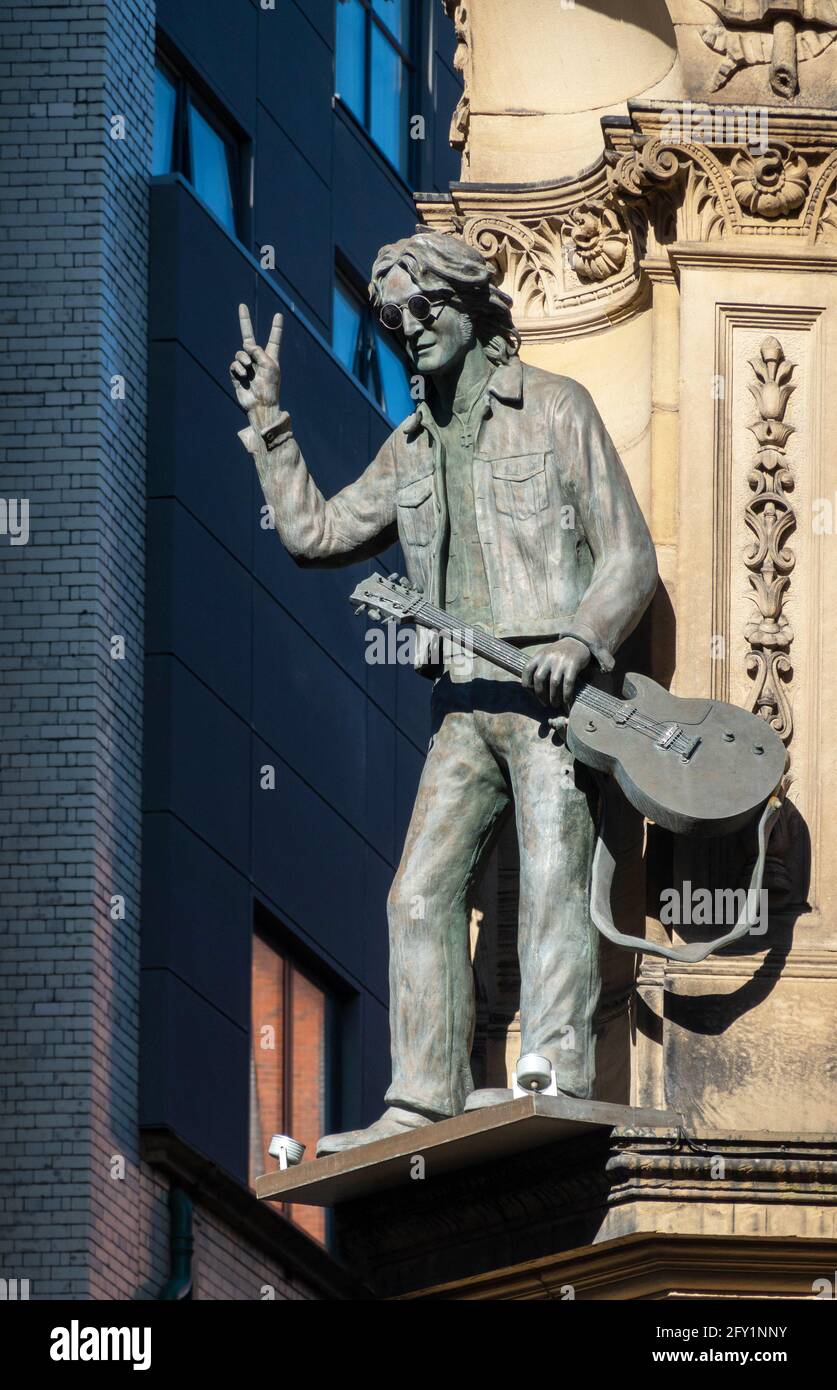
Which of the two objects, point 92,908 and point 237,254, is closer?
point 92,908

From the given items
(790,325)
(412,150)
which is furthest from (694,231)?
(412,150)

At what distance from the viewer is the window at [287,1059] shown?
1204 inches

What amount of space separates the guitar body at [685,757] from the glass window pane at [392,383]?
2391cm

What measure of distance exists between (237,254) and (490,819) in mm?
18631

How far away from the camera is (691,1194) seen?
40.8ft

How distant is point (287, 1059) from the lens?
31547 millimetres

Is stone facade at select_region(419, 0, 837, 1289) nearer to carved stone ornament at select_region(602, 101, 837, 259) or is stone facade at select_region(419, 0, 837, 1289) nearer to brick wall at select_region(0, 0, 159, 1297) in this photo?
carved stone ornament at select_region(602, 101, 837, 259)

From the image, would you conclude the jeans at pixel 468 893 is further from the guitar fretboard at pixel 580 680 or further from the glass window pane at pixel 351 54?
the glass window pane at pixel 351 54

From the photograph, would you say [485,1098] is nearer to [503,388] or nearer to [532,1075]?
[532,1075]

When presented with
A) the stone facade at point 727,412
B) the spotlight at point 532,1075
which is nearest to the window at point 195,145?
the stone facade at point 727,412

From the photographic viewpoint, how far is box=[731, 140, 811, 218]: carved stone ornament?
14.2m

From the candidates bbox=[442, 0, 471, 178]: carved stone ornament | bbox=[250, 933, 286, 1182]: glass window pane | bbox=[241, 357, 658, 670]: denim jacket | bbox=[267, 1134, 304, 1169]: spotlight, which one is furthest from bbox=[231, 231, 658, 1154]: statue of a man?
bbox=[250, 933, 286, 1182]: glass window pane

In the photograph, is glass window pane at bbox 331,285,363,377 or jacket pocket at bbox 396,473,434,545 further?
glass window pane at bbox 331,285,363,377
